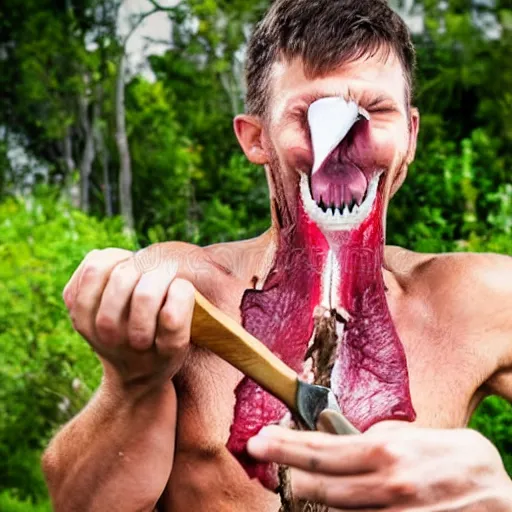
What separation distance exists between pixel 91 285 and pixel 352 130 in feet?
0.93

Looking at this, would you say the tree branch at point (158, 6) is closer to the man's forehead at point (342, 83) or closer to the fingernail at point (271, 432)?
the man's forehead at point (342, 83)

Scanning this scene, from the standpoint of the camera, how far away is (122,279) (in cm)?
72

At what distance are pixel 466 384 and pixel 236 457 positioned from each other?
23cm

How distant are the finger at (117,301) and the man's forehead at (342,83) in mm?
249

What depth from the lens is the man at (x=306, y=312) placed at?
0.85 m

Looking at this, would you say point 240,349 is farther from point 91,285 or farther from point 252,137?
point 252,137

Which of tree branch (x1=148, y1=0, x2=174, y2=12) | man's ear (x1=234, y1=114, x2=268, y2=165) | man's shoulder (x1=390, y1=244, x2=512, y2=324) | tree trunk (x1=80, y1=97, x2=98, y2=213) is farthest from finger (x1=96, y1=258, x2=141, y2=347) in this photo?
tree trunk (x1=80, y1=97, x2=98, y2=213)

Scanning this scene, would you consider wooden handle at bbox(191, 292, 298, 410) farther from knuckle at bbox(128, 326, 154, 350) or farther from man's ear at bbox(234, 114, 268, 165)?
man's ear at bbox(234, 114, 268, 165)

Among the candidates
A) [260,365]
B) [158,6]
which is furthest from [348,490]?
[158,6]

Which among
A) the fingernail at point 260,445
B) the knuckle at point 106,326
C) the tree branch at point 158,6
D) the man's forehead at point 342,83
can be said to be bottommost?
the fingernail at point 260,445

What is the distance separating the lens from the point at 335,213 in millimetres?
886

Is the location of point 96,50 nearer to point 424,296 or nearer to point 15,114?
point 15,114

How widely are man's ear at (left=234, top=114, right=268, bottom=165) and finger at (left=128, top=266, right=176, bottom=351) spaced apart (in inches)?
9.4

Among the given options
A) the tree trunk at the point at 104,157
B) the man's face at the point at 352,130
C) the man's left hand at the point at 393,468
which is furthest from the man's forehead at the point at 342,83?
the tree trunk at the point at 104,157
